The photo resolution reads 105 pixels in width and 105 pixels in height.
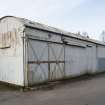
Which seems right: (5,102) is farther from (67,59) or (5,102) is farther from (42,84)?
(67,59)

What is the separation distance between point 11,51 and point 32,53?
1.50m

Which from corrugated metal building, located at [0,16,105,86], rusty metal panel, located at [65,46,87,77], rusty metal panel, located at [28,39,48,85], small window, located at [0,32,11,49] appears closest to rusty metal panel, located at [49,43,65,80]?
corrugated metal building, located at [0,16,105,86]

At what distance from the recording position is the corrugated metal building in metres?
8.62

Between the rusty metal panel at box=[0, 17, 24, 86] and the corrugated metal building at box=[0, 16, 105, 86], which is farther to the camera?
the rusty metal panel at box=[0, 17, 24, 86]

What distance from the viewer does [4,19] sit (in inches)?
385

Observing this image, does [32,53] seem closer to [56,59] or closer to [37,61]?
[37,61]

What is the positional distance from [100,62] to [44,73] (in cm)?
1086

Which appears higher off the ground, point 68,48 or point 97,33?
point 97,33

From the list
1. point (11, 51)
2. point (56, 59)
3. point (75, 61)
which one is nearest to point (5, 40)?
point (11, 51)

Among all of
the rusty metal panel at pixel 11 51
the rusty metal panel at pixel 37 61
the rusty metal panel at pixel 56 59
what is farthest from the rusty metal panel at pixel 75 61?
the rusty metal panel at pixel 11 51

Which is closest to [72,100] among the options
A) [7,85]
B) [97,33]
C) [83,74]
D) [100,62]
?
[7,85]

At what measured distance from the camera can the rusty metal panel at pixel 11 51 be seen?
28.7 feet

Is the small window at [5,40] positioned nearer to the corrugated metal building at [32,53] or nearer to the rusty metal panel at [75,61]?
the corrugated metal building at [32,53]

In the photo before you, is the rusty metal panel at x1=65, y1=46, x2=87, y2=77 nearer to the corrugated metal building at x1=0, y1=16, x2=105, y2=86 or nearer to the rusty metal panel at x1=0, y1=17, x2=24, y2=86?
the corrugated metal building at x1=0, y1=16, x2=105, y2=86
